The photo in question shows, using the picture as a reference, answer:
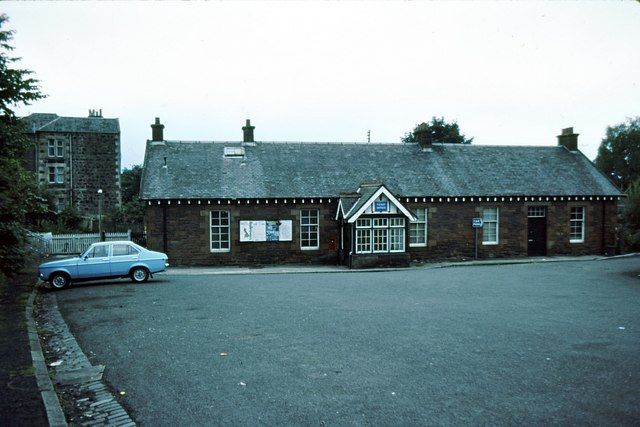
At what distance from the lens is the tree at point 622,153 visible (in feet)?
198

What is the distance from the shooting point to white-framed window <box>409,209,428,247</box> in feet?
87.0

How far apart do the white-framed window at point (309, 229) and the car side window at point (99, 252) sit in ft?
34.0

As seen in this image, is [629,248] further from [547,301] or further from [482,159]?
[547,301]

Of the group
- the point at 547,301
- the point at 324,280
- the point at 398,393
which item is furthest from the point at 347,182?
the point at 398,393

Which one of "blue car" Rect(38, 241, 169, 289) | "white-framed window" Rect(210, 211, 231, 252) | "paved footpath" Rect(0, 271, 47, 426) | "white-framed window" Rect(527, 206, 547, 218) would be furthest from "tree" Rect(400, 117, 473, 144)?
"paved footpath" Rect(0, 271, 47, 426)

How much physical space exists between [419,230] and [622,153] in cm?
4799

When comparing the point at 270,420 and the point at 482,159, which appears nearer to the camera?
the point at 270,420

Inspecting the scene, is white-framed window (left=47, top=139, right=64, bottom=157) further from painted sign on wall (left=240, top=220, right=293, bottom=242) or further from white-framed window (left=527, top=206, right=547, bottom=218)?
white-framed window (left=527, top=206, right=547, bottom=218)

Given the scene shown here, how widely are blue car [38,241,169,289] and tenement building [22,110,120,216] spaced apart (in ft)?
92.6

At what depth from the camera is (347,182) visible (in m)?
26.9

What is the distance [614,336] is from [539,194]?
772 inches

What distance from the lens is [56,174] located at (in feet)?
141

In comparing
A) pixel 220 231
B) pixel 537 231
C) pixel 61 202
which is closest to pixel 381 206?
pixel 220 231

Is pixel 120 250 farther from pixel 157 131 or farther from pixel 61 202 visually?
pixel 61 202
